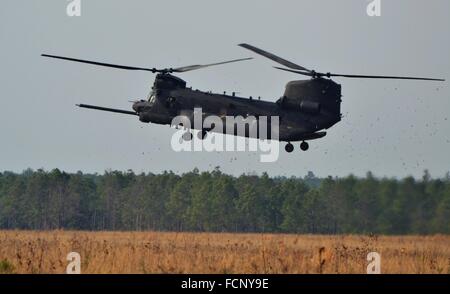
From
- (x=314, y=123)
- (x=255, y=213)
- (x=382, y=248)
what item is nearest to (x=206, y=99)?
(x=314, y=123)

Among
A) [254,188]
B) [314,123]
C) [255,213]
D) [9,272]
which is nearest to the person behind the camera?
[9,272]

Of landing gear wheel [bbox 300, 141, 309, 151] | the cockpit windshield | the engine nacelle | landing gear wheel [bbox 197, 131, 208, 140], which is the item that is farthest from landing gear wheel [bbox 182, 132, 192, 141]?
landing gear wheel [bbox 300, 141, 309, 151]

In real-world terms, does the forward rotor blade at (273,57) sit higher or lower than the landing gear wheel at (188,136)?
higher

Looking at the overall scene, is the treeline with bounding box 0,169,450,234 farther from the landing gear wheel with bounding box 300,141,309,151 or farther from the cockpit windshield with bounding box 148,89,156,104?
the cockpit windshield with bounding box 148,89,156,104

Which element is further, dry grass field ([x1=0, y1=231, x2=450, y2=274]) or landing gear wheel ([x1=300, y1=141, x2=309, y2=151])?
landing gear wheel ([x1=300, y1=141, x2=309, y2=151])

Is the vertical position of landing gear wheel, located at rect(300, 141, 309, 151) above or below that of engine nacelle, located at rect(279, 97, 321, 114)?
below

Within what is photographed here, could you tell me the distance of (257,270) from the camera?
2666 cm

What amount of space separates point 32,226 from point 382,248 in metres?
61.6

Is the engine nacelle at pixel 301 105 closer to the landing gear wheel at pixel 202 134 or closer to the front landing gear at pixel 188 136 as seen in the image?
the landing gear wheel at pixel 202 134

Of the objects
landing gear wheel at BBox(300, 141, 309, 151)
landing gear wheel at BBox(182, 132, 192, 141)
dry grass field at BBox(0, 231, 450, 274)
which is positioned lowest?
dry grass field at BBox(0, 231, 450, 274)

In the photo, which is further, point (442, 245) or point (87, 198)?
point (87, 198)

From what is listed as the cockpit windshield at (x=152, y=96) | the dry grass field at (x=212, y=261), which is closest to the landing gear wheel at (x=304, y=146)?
the cockpit windshield at (x=152, y=96)
